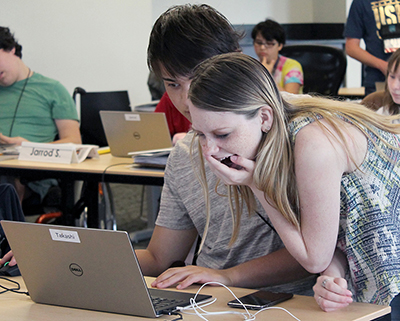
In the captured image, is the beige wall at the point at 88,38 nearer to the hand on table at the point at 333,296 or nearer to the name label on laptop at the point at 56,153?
the name label on laptop at the point at 56,153

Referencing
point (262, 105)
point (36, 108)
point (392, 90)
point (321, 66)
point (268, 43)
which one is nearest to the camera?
point (262, 105)

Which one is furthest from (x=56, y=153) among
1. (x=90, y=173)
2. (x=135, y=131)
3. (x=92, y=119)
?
(x=92, y=119)

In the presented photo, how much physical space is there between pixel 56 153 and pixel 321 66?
212cm

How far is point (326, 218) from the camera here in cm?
105

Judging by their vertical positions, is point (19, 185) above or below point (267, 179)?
below

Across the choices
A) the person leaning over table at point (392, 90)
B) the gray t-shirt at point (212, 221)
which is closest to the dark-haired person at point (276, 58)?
the person leaning over table at point (392, 90)

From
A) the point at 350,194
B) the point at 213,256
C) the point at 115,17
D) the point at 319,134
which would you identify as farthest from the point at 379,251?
the point at 115,17

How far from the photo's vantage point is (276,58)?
4090mm

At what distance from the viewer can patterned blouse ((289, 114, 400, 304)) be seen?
1088 mm

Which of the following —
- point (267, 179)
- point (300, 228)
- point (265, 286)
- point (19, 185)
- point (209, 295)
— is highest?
point (267, 179)

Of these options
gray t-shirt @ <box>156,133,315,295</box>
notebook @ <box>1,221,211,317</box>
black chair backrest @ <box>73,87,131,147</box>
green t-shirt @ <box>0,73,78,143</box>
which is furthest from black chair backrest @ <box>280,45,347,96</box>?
notebook @ <box>1,221,211,317</box>

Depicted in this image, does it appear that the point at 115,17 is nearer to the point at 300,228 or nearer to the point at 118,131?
the point at 118,131

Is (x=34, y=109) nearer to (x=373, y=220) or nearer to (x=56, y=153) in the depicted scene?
(x=56, y=153)

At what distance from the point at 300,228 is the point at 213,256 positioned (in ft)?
1.43
